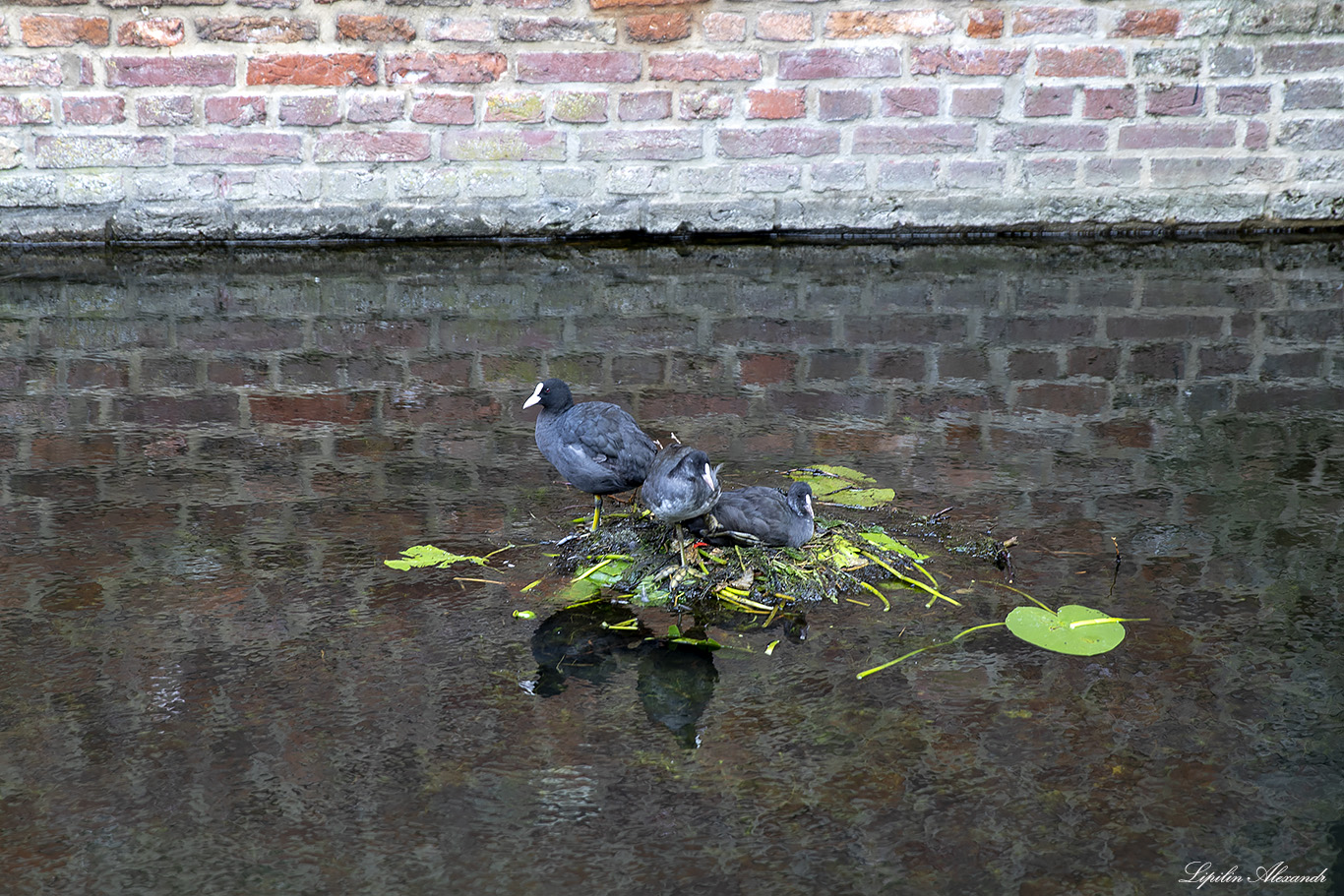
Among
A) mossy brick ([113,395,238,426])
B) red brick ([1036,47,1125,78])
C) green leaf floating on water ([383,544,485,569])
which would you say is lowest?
green leaf floating on water ([383,544,485,569])

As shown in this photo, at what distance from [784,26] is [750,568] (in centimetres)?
431

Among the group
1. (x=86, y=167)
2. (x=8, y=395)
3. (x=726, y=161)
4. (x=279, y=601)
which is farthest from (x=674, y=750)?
(x=86, y=167)

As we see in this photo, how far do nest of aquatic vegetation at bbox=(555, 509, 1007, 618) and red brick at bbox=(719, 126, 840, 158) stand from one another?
3862mm

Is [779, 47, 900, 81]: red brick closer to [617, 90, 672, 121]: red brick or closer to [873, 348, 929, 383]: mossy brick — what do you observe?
[617, 90, 672, 121]: red brick

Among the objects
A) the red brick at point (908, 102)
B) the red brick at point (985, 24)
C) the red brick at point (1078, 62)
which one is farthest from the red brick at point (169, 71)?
the red brick at point (1078, 62)

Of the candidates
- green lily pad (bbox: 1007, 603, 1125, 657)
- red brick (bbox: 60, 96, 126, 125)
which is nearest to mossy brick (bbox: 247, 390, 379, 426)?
green lily pad (bbox: 1007, 603, 1125, 657)

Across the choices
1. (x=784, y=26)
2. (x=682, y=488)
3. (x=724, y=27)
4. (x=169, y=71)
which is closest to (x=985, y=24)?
(x=784, y=26)

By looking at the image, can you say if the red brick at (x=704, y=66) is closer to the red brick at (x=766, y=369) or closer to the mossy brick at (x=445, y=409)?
the red brick at (x=766, y=369)

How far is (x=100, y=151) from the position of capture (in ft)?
21.2

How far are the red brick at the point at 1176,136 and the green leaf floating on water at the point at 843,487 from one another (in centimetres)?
400

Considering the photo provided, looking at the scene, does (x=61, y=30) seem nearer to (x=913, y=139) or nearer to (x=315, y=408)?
(x=315, y=408)

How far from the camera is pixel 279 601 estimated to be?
3016 millimetres

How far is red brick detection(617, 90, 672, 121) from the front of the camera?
6.58 m

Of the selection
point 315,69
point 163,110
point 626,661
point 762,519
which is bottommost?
point 626,661
